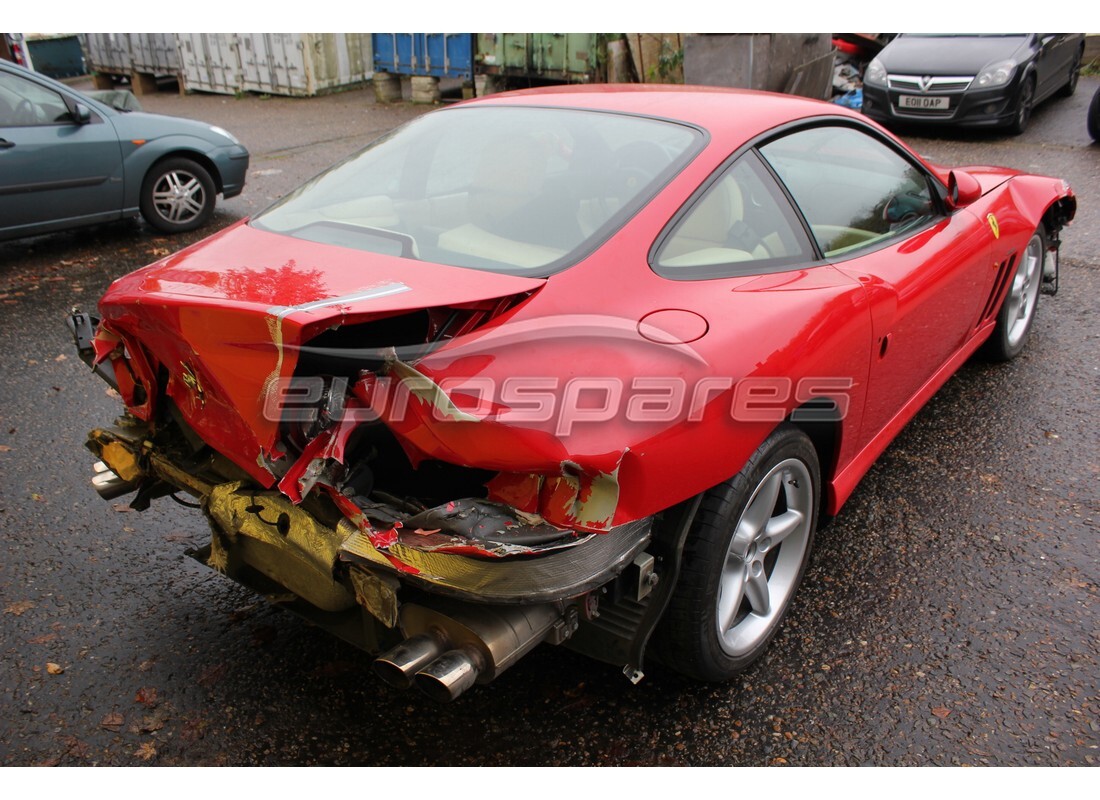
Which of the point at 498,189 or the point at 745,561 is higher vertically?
the point at 498,189

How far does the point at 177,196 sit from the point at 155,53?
9.96m

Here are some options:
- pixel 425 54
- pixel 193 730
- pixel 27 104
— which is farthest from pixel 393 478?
pixel 425 54

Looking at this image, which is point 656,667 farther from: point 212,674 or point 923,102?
point 923,102

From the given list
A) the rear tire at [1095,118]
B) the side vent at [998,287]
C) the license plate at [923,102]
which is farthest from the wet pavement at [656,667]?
the rear tire at [1095,118]

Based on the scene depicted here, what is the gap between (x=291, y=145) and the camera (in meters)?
10.3

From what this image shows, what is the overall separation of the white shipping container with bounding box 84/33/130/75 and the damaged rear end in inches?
612

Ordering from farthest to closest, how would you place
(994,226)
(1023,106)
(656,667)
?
(1023,106)
(994,226)
(656,667)

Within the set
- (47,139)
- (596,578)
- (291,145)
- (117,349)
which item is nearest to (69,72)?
(291,145)

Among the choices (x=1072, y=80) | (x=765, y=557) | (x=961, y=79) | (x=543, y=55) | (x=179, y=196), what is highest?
(x=543, y=55)

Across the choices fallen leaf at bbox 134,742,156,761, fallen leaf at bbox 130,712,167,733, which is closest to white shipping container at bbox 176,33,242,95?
fallen leaf at bbox 130,712,167,733

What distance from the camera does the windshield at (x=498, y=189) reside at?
7.78 ft

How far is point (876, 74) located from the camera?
9.77 m

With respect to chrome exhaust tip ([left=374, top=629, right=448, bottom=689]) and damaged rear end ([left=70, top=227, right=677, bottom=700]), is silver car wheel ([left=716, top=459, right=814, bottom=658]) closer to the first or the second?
damaged rear end ([left=70, top=227, right=677, bottom=700])

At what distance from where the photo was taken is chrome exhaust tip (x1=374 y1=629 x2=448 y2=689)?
1902mm
